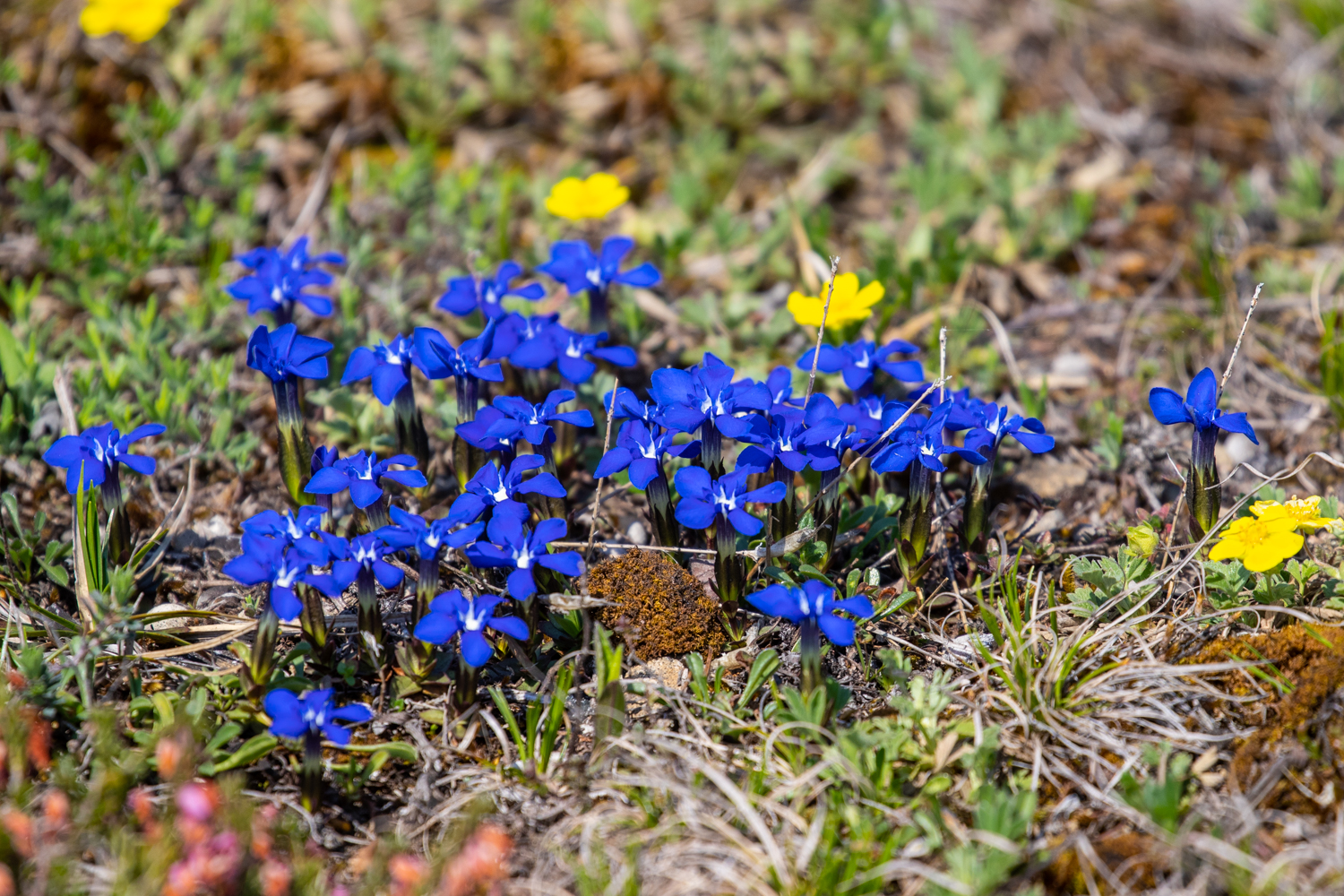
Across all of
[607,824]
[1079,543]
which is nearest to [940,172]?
[1079,543]

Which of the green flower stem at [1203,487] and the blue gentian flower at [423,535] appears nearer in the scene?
the blue gentian flower at [423,535]

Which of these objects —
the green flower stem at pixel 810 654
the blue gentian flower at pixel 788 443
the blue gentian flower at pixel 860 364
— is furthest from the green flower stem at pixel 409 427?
the green flower stem at pixel 810 654

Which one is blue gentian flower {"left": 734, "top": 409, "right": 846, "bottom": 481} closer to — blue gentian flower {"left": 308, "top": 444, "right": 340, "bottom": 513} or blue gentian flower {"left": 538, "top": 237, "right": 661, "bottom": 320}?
blue gentian flower {"left": 538, "top": 237, "right": 661, "bottom": 320}

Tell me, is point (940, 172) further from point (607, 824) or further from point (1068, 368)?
point (607, 824)

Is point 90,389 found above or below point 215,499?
above

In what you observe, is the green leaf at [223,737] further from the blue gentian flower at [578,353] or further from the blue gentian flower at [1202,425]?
the blue gentian flower at [1202,425]
